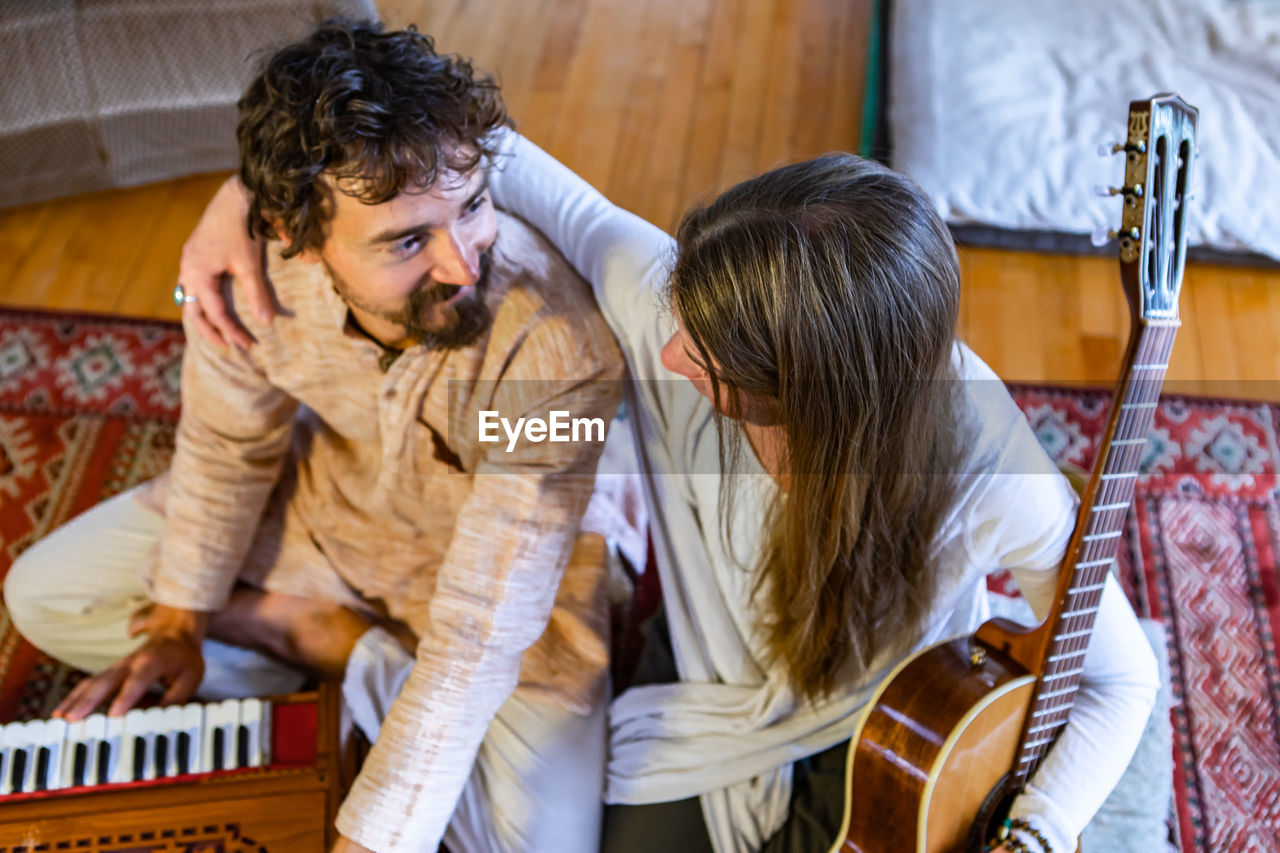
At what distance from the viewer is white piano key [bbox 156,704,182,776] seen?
138 cm

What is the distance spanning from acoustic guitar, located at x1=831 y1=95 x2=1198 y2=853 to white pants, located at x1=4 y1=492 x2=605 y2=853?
371 millimetres

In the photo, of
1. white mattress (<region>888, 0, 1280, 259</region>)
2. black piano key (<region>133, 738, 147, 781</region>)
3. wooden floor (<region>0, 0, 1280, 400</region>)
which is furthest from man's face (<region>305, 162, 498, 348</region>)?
white mattress (<region>888, 0, 1280, 259</region>)

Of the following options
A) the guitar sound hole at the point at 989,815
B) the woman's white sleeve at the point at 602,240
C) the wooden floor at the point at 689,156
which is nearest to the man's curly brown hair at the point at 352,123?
the woman's white sleeve at the point at 602,240

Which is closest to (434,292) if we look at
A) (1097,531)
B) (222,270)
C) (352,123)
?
(352,123)

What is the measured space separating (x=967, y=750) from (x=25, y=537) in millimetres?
1733

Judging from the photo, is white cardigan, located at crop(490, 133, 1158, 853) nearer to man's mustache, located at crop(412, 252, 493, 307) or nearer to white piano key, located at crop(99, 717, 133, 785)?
man's mustache, located at crop(412, 252, 493, 307)

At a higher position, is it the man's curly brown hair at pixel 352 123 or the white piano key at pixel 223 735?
the man's curly brown hair at pixel 352 123

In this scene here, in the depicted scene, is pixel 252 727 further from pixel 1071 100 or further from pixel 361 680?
pixel 1071 100

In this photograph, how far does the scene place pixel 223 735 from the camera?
1409 millimetres

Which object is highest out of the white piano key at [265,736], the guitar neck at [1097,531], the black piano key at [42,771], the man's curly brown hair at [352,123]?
the man's curly brown hair at [352,123]

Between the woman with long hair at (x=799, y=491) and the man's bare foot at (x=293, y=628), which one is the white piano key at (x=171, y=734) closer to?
the man's bare foot at (x=293, y=628)

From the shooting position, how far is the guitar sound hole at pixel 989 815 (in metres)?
1.30

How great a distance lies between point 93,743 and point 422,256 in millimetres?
748

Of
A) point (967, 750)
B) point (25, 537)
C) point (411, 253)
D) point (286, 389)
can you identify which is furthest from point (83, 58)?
point (967, 750)
